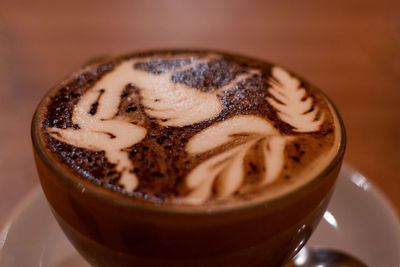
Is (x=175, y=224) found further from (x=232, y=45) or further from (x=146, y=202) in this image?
(x=232, y=45)

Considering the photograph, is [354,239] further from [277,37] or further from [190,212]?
[277,37]

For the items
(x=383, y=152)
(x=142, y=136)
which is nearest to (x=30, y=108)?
(x=142, y=136)

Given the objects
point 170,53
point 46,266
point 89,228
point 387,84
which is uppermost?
point 170,53

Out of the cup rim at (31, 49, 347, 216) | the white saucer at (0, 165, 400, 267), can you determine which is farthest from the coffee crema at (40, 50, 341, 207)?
the white saucer at (0, 165, 400, 267)

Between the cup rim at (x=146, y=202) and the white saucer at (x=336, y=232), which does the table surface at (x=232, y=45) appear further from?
the cup rim at (x=146, y=202)

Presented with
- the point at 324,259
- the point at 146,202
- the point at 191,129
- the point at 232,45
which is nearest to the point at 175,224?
the point at 146,202
